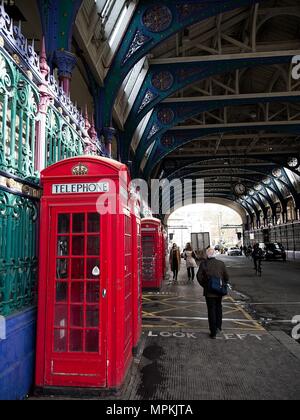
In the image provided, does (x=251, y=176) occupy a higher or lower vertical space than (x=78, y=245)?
higher

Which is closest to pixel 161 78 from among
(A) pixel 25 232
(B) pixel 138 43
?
(B) pixel 138 43

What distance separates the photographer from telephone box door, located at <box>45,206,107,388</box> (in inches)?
163

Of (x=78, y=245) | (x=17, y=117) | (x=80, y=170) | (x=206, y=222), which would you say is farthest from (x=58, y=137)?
(x=206, y=222)

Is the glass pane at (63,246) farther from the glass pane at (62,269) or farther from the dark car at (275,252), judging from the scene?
the dark car at (275,252)

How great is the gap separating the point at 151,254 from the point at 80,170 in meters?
9.85

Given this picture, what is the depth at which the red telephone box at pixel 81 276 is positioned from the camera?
4.13m

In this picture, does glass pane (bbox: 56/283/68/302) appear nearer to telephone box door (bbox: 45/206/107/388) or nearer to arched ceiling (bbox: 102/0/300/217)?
telephone box door (bbox: 45/206/107/388)

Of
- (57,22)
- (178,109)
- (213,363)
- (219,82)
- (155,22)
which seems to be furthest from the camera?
(178,109)

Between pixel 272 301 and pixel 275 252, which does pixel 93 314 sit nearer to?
pixel 272 301

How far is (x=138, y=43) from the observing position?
10.5 meters

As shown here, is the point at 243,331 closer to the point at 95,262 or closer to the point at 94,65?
the point at 95,262

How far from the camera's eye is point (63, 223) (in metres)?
4.42

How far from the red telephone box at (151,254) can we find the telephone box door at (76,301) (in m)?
9.35
